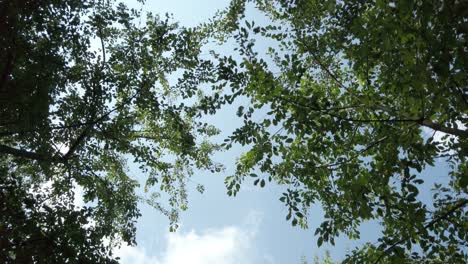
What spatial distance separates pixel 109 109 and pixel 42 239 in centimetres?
319

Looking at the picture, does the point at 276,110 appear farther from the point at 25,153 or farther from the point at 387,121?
the point at 25,153

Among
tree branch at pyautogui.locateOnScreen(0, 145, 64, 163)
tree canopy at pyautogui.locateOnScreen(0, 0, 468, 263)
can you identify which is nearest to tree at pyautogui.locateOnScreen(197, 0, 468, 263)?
tree canopy at pyautogui.locateOnScreen(0, 0, 468, 263)

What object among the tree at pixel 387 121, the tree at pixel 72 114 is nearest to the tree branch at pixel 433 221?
the tree at pixel 387 121

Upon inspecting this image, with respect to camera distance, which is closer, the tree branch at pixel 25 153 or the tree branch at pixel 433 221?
the tree branch at pixel 433 221

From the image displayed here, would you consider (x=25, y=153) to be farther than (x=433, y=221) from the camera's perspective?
Yes

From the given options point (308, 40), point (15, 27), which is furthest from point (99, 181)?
point (308, 40)

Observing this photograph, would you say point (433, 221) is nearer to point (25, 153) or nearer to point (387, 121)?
point (387, 121)

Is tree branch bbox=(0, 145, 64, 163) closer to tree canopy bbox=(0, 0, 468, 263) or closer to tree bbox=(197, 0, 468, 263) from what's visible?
tree canopy bbox=(0, 0, 468, 263)

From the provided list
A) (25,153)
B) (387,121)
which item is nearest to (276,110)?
(387,121)

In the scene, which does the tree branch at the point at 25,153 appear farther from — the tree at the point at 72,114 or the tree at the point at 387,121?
the tree at the point at 387,121

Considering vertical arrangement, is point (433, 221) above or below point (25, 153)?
below

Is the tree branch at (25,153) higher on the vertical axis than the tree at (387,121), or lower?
higher

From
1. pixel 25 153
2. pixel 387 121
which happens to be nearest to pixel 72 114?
pixel 25 153

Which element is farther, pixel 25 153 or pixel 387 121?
pixel 25 153
